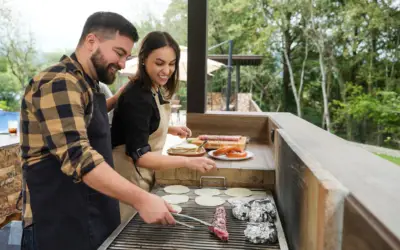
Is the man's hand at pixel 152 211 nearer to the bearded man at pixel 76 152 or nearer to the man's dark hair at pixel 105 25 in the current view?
the bearded man at pixel 76 152

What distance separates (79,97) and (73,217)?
0.53m

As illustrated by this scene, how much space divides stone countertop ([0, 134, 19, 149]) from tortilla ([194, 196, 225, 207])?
9.67 ft

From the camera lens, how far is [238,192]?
6.22ft

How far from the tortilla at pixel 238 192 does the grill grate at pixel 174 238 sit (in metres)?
0.35

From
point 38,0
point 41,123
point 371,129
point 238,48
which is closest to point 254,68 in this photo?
point 238,48

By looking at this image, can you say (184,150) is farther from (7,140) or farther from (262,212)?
(7,140)

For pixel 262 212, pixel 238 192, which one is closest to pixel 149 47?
pixel 238 192

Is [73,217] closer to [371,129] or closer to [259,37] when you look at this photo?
[371,129]

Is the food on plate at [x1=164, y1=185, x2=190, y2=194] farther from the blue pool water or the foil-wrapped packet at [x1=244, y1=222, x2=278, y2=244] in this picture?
the blue pool water

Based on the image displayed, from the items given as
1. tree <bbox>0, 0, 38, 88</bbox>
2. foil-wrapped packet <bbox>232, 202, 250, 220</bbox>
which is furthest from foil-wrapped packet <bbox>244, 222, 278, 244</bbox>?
tree <bbox>0, 0, 38, 88</bbox>

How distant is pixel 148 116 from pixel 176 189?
499mm

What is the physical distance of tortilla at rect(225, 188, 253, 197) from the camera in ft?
6.11

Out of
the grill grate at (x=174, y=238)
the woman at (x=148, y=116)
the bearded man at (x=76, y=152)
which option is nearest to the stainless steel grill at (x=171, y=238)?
the grill grate at (x=174, y=238)

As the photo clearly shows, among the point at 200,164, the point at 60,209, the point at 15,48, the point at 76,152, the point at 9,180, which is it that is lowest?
the point at 9,180
